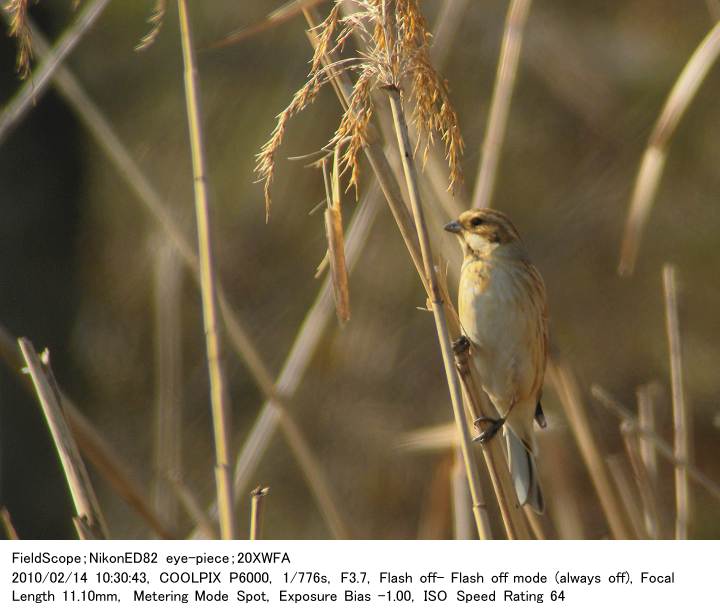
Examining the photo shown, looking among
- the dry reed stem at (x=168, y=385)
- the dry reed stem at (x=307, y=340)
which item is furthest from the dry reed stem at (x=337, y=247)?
the dry reed stem at (x=168, y=385)

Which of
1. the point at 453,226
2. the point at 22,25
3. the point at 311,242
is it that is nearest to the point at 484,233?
the point at 453,226

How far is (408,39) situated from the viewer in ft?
5.56

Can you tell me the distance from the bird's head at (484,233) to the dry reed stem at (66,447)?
102 centimetres

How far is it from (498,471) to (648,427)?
2.39 ft

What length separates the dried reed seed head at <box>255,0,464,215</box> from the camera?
5.49ft

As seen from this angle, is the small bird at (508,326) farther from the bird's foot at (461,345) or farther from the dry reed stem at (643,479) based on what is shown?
the dry reed stem at (643,479)

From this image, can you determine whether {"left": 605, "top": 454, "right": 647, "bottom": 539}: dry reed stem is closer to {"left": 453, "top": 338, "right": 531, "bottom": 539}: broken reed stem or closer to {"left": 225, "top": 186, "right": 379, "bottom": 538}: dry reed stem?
{"left": 453, "top": 338, "right": 531, "bottom": 539}: broken reed stem

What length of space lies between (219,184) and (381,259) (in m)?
0.93

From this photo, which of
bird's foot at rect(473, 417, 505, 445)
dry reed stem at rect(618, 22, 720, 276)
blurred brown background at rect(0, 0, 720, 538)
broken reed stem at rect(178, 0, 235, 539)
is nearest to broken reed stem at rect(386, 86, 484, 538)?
bird's foot at rect(473, 417, 505, 445)

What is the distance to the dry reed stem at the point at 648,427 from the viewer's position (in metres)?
2.50

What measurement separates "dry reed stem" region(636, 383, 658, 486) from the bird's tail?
0.30 meters

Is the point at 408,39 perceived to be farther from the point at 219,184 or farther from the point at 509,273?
the point at 219,184

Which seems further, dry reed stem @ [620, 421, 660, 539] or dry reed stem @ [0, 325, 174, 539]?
dry reed stem @ [620, 421, 660, 539]

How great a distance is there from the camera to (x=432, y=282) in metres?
1.72
